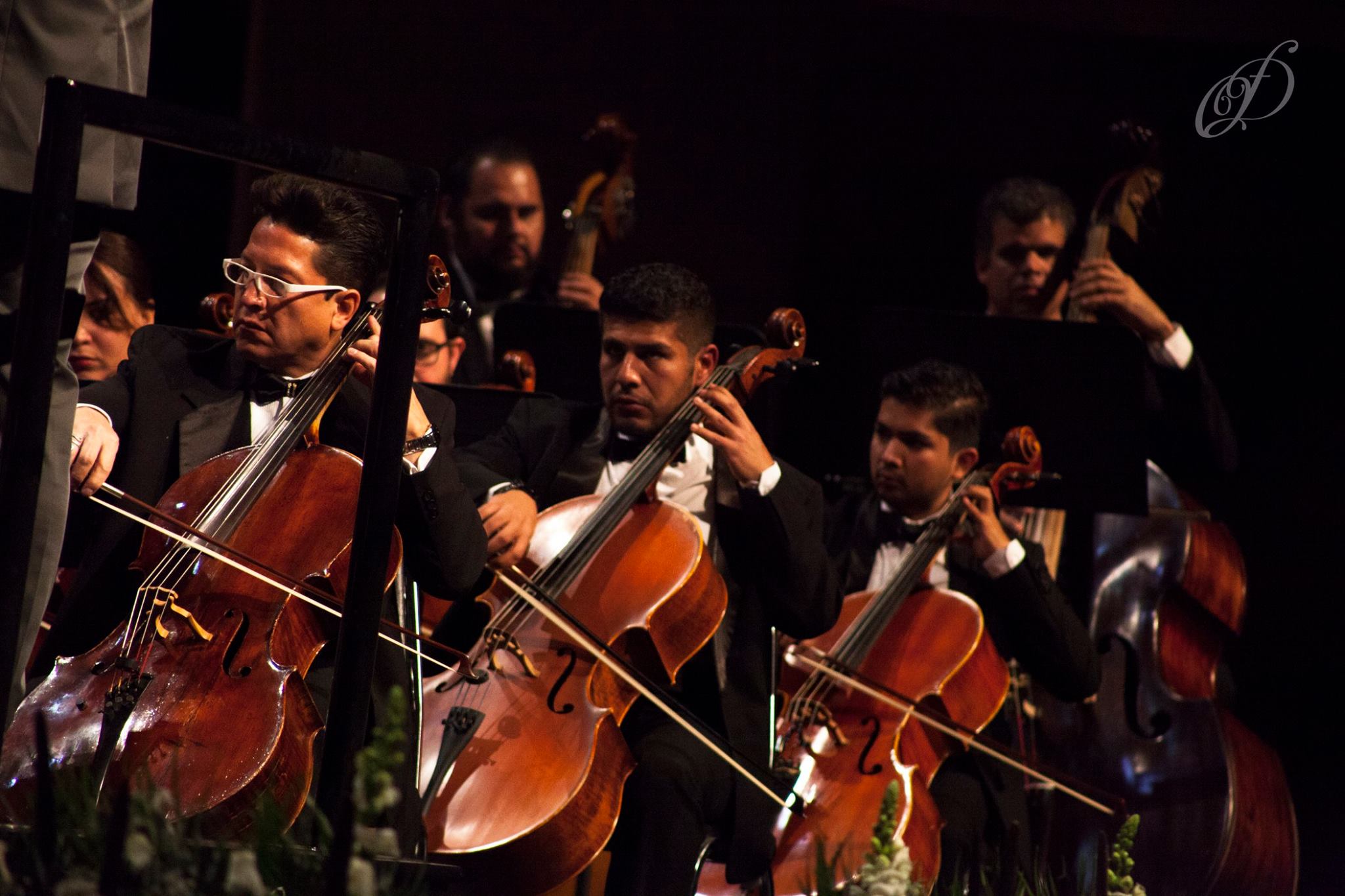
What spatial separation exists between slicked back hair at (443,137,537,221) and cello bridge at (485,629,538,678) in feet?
6.00

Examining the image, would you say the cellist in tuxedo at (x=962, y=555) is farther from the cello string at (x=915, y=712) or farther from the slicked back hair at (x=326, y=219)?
the slicked back hair at (x=326, y=219)

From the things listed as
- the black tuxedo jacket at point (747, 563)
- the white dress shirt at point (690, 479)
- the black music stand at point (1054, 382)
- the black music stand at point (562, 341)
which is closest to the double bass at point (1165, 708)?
the black music stand at point (1054, 382)

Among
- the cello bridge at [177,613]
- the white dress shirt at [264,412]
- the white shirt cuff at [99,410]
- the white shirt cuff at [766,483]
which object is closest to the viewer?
the cello bridge at [177,613]

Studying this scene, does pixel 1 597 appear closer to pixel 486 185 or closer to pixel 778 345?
pixel 778 345

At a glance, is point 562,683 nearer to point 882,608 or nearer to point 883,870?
point 882,608

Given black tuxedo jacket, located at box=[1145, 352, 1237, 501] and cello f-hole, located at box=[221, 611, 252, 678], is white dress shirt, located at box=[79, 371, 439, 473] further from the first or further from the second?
black tuxedo jacket, located at box=[1145, 352, 1237, 501]

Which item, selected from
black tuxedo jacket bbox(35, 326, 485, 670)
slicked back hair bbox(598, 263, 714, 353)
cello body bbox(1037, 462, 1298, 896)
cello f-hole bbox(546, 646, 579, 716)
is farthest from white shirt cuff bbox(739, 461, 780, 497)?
cello body bbox(1037, 462, 1298, 896)

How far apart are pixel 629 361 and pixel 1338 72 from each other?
2.60 m

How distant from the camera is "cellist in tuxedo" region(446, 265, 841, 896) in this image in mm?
2631

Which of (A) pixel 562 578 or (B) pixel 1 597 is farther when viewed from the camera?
(A) pixel 562 578

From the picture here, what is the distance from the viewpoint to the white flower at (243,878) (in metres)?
0.92

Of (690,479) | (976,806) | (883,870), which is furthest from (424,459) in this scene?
(976,806)

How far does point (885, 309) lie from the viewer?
10.9 feet

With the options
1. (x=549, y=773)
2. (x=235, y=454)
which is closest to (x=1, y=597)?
(x=235, y=454)
